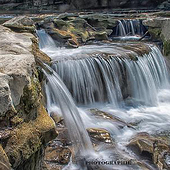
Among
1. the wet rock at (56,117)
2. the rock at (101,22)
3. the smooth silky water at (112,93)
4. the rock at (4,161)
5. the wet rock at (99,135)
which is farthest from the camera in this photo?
the rock at (101,22)

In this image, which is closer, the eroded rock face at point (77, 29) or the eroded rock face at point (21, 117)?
the eroded rock face at point (21, 117)

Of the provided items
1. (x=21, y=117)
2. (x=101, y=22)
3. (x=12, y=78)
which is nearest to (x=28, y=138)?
(x=21, y=117)

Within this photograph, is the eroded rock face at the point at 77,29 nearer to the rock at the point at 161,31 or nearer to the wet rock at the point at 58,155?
the rock at the point at 161,31

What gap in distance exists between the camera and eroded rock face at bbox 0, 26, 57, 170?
2697 millimetres

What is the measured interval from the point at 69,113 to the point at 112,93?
2.93m

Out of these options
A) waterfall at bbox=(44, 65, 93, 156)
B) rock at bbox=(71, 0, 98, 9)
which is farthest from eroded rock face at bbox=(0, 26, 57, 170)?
rock at bbox=(71, 0, 98, 9)

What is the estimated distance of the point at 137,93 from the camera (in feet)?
31.2

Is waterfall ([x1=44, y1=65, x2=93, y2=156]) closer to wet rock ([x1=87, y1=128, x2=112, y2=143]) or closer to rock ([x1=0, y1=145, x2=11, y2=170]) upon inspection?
wet rock ([x1=87, y1=128, x2=112, y2=143])

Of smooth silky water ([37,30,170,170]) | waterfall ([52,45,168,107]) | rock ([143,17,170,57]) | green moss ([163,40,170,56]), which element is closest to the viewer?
smooth silky water ([37,30,170,170])

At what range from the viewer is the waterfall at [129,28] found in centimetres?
1670

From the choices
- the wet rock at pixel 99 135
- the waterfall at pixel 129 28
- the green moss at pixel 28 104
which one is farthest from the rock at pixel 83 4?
the green moss at pixel 28 104

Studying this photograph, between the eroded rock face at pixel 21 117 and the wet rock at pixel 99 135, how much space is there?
8.52 ft

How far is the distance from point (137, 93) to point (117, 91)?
2.94 ft

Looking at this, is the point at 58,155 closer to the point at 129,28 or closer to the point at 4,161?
the point at 4,161
